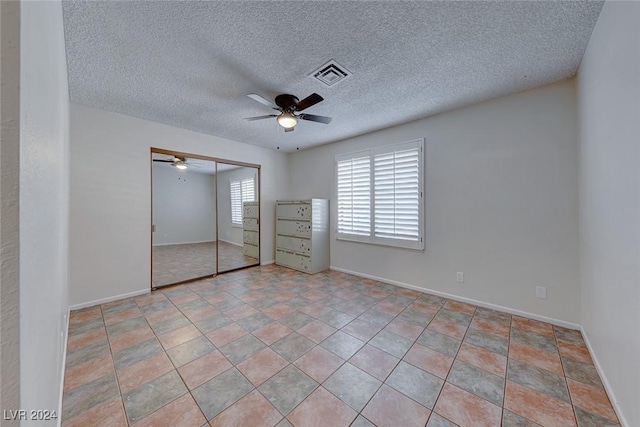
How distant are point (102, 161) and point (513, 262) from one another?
531 cm

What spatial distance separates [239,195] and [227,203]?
1.01 ft

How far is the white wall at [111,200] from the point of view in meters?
2.83

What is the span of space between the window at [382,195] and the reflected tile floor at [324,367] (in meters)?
1.13

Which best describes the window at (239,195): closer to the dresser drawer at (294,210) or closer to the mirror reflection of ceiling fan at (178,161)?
the dresser drawer at (294,210)

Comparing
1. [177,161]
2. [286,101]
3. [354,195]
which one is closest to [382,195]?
[354,195]

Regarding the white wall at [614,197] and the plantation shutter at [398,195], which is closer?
the white wall at [614,197]

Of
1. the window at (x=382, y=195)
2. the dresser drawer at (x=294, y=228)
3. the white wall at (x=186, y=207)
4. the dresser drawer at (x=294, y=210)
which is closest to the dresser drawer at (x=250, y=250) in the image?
the dresser drawer at (x=294, y=228)

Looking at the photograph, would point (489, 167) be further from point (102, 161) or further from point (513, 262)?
point (102, 161)

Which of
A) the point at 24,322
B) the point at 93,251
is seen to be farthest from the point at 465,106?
the point at 93,251

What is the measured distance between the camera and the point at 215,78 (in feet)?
7.40

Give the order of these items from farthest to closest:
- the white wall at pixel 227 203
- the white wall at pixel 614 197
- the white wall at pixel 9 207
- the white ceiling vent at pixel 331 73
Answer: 1. the white wall at pixel 227 203
2. the white ceiling vent at pixel 331 73
3. the white wall at pixel 614 197
4. the white wall at pixel 9 207

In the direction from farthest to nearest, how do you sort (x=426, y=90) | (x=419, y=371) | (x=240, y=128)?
(x=240, y=128)
(x=426, y=90)
(x=419, y=371)

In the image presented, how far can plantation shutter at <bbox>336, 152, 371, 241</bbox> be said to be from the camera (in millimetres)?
3908

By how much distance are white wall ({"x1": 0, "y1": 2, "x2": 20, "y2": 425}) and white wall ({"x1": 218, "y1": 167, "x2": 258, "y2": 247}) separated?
4239mm
